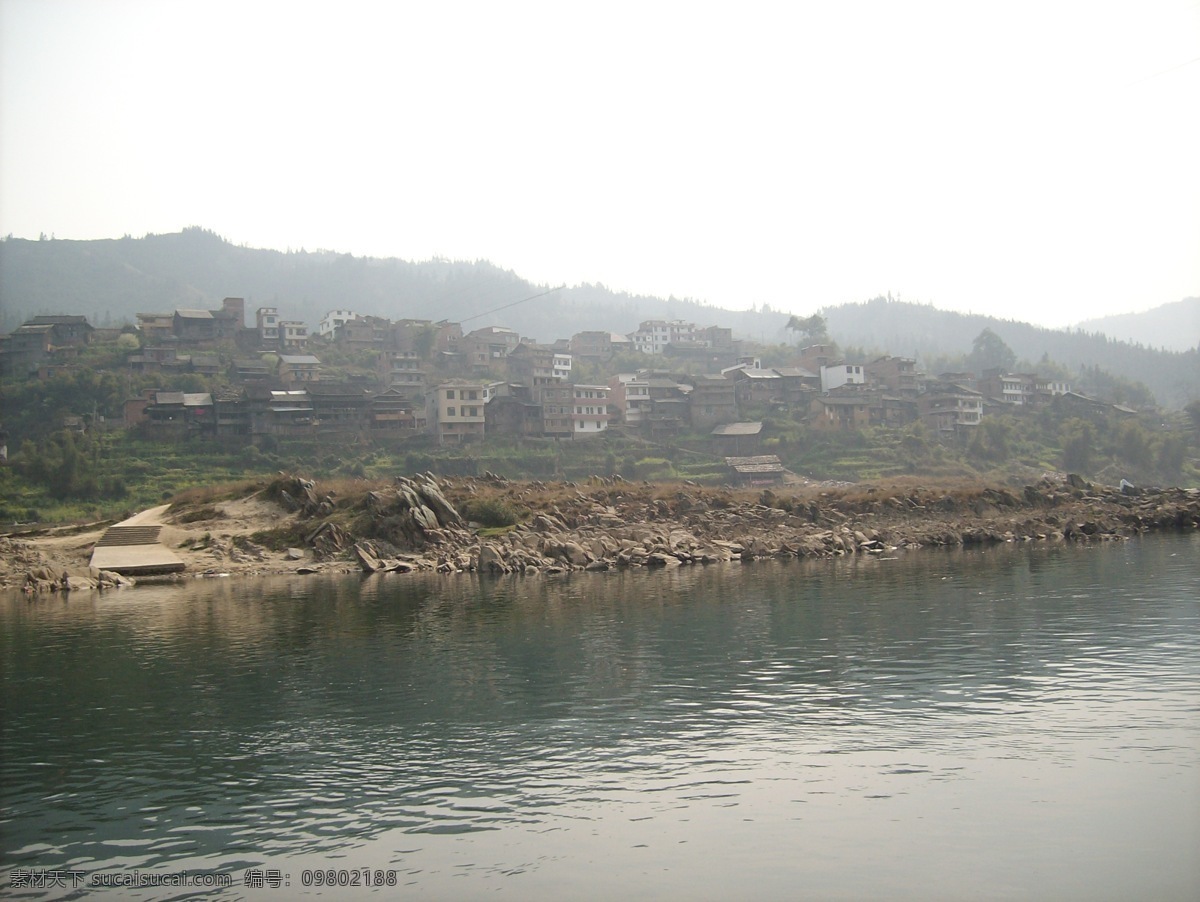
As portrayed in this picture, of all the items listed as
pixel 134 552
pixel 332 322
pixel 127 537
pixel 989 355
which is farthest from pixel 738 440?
pixel 989 355

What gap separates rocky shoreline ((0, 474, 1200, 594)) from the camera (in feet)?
130

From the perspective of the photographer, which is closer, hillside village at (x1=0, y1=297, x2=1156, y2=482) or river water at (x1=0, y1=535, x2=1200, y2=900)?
river water at (x1=0, y1=535, x2=1200, y2=900)

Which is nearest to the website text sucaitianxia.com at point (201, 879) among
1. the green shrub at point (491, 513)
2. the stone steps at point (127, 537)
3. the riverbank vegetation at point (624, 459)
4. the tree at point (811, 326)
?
the green shrub at point (491, 513)

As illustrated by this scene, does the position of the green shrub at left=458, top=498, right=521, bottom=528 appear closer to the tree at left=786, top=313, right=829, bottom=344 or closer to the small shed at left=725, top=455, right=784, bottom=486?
the small shed at left=725, top=455, right=784, bottom=486

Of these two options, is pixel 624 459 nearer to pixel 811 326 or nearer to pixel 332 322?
pixel 332 322

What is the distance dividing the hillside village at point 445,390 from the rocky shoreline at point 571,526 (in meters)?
26.6

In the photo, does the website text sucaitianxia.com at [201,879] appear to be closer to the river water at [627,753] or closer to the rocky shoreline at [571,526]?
the river water at [627,753]

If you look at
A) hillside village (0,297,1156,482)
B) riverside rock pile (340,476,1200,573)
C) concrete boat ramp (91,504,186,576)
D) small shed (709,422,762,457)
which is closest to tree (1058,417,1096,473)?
hillside village (0,297,1156,482)

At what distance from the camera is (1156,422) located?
99688mm

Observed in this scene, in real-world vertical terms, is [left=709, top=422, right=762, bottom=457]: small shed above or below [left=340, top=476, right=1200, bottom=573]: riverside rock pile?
above

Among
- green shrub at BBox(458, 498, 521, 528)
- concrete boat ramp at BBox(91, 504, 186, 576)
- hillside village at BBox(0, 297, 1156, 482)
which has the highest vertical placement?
hillside village at BBox(0, 297, 1156, 482)

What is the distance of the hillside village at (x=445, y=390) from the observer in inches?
2970

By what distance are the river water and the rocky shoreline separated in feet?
47.1

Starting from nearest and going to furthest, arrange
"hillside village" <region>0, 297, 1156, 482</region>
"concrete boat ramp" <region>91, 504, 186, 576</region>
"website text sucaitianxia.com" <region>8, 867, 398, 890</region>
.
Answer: "website text sucaitianxia.com" <region>8, 867, 398, 890</region>, "concrete boat ramp" <region>91, 504, 186, 576</region>, "hillside village" <region>0, 297, 1156, 482</region>
